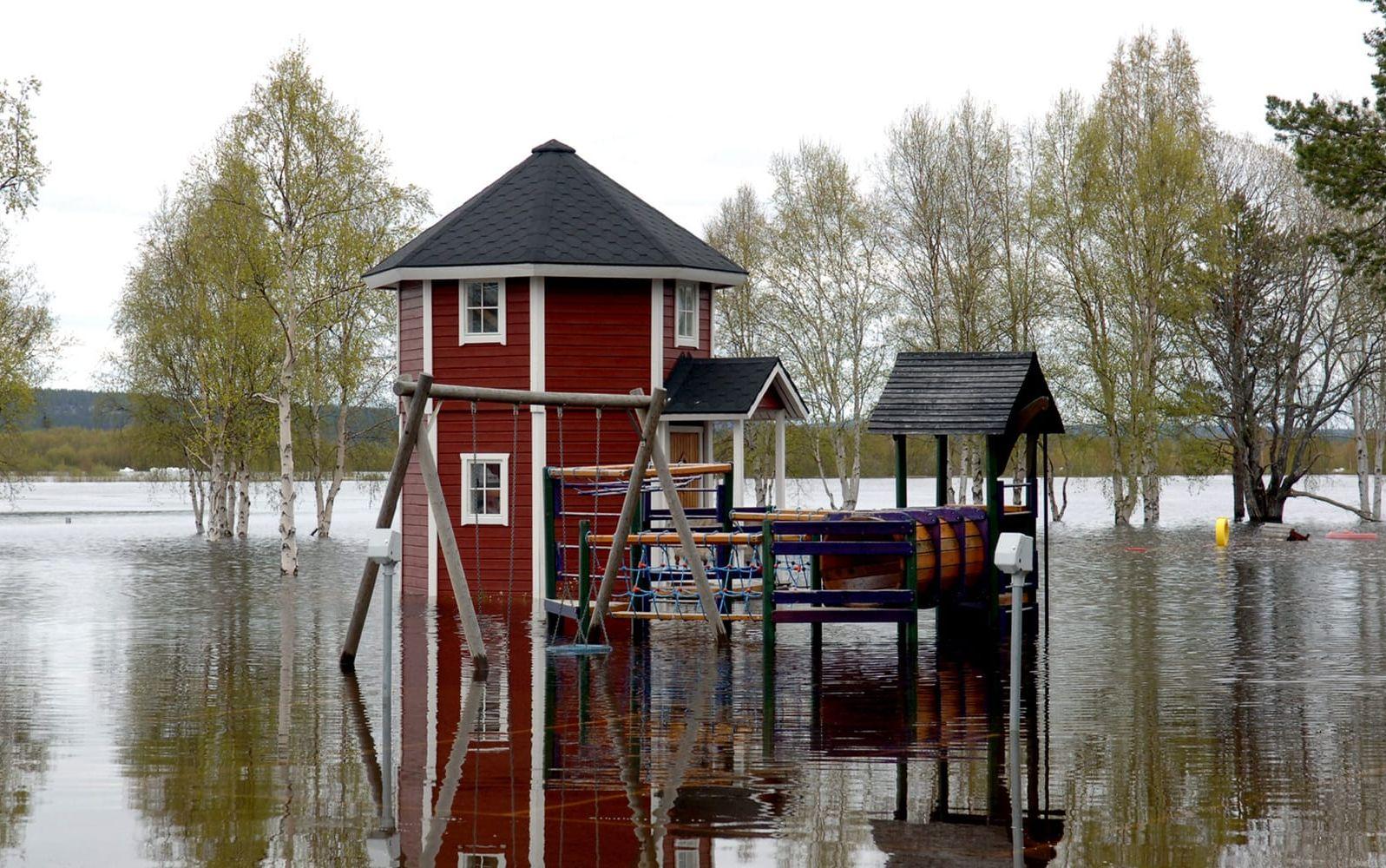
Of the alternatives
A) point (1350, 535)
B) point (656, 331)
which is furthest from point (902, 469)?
point (1350, 535)

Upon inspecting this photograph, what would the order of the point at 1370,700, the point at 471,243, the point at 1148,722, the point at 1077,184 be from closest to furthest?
1. the point at 1148,722
2. the point at 1370,700
3. the point at 471,243
4. the point at 1077,184

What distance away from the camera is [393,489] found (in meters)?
16.0

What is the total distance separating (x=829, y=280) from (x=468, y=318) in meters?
30.8

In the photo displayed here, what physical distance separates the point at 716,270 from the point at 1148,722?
1592 centimetres

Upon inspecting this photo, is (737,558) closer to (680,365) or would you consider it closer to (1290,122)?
(680,365)

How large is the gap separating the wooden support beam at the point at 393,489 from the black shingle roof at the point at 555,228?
10417 millimetres

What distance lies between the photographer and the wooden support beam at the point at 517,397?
16.2 meters

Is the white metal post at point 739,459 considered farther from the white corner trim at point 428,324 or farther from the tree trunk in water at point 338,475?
the tree trunk in water at point 338,475

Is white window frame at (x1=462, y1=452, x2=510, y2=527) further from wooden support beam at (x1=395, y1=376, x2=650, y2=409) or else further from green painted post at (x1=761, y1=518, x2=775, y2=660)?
green painted post at (x1=761, y1=518, x2=775, y2=660)

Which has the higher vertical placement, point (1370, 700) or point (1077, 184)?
point (1077, 184)

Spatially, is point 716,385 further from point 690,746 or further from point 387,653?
point 387,653

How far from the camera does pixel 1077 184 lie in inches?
2170

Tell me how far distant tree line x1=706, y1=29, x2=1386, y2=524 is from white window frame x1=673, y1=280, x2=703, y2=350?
85.6 feet

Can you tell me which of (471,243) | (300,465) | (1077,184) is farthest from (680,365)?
(300,465)
